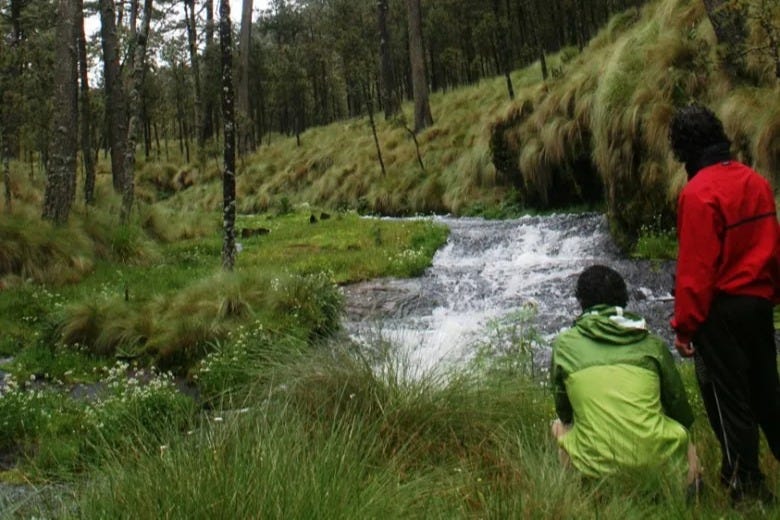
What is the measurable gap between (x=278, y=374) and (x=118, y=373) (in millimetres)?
1891

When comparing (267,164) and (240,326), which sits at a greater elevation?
(267,164)

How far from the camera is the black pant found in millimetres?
3143

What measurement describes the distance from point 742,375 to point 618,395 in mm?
604

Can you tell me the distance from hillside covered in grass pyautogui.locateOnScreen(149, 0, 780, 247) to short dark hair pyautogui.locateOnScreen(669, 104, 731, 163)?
5.44 metres

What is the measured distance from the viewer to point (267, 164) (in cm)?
Result: 3438

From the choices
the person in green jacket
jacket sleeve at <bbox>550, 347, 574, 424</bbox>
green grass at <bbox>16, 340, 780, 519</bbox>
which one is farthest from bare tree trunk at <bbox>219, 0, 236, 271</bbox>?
the person in green jacket

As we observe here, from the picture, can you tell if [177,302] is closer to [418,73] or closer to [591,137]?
[591,137]

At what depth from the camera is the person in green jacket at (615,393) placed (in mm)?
3092

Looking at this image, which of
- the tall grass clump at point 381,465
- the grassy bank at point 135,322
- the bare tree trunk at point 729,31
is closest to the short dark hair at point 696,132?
the tall grass clump at point 381,465

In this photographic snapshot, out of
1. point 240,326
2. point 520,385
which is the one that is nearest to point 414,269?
point 240,326

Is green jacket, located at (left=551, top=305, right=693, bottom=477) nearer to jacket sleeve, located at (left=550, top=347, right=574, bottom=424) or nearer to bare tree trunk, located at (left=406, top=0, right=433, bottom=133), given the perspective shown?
jacket sleeve, located at (left=550, top=347, right=574, bottom=424)

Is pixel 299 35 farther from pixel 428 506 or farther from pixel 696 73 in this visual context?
pixel 428 506

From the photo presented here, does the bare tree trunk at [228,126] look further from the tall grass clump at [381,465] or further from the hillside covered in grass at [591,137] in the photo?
the hillside covered in grass at [591,137]

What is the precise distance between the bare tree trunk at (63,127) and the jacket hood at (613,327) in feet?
35.9
